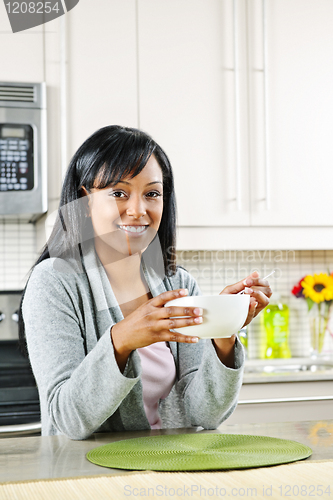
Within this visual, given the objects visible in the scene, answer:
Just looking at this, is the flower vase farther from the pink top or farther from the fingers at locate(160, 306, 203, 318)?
the fingers at locate(160, 306, 203, 318)

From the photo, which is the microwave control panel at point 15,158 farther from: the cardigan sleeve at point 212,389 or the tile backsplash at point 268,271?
the cardigan sleeve at point 212,389

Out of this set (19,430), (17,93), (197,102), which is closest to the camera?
(19,430)

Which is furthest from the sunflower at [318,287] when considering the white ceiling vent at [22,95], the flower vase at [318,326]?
the white ceiling vent at [22,95]

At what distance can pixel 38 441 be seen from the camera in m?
0.86

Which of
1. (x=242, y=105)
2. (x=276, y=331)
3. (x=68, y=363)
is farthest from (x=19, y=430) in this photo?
(x=242, y=105)

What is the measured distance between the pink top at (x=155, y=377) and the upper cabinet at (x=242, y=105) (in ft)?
3.31

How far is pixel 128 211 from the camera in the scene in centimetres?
103

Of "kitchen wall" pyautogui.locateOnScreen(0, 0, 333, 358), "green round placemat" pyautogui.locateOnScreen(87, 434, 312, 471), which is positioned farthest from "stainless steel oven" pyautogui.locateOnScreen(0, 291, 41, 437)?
"green round placemat" pyautogui.locateOnScreen(87, 434, 312, 471)

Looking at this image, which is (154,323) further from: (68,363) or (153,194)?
(153,194)

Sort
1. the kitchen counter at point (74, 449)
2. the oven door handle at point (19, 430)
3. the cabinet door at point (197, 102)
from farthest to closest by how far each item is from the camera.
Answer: the cabinet door at point (197, 102) < the oven door handle at point (19, 430) < the kitchen counter at point (74, 449)

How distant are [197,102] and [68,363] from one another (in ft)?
4.70

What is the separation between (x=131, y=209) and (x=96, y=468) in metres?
0.49

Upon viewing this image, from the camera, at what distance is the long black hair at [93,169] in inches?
41.3

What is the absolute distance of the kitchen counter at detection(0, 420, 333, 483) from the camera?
0.67 meters
